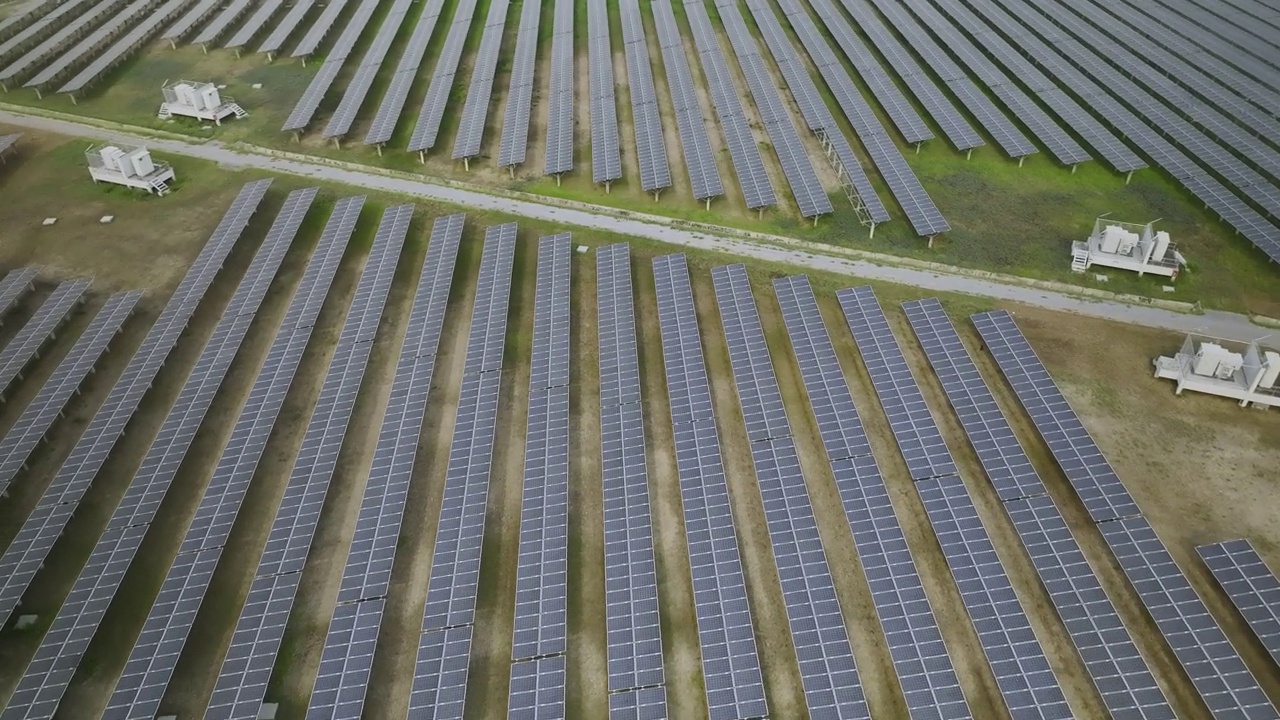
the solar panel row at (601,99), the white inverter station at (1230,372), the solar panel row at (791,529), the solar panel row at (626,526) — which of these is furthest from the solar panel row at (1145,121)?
the solar panel row at (626,526)

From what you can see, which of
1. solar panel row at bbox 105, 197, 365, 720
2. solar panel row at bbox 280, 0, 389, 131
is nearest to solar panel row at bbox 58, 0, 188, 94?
solar panel row at bbox 280, 0, 389, 131

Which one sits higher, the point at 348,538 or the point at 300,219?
the point at 300,219

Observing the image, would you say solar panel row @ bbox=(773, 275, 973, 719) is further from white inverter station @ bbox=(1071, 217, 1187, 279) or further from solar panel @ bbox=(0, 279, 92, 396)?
solar panel @ bbox=(0, 279, 92, 396)

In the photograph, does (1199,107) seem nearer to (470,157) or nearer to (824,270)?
(824,270)

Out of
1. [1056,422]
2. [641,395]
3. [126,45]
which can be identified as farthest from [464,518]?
[126,45]

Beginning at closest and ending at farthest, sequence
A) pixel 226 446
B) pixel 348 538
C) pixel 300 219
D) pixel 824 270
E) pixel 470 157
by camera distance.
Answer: pixel 348 538, pixel 226 446, pixel 824 270, pixel 300 219, pixel 470 157

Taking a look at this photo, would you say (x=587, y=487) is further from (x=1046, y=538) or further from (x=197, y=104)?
(x=197, y=104)

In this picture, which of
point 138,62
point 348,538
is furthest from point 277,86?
point 348,538
